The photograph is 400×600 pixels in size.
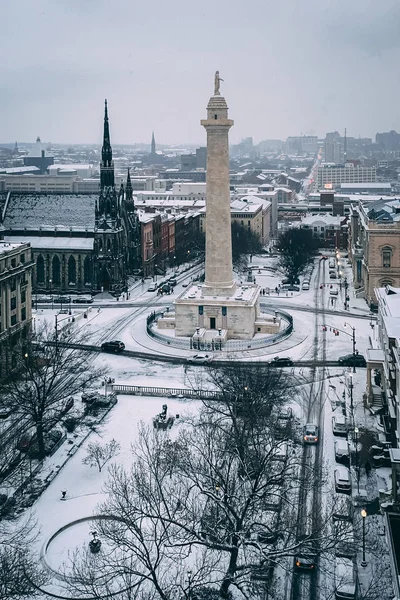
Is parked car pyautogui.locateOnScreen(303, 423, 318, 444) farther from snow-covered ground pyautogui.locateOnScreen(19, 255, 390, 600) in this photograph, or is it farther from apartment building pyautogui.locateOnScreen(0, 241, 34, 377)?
apartment building pyautogui.locateOnScreen(0, 241, 34, 377)

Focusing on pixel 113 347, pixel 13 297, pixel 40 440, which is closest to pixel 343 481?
pixel 40 440

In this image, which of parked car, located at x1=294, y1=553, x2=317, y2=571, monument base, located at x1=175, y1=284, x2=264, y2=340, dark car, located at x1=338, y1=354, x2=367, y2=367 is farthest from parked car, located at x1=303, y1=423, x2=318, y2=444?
monument base, located at x1=175, y1=284, x2=264, y2=340

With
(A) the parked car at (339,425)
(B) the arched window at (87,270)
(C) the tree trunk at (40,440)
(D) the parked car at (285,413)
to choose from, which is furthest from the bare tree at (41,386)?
(B) the arched window at (87,270)

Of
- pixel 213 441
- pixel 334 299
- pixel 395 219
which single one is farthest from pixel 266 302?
pixel 213 441

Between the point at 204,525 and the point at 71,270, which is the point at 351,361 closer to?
the point at 204,525

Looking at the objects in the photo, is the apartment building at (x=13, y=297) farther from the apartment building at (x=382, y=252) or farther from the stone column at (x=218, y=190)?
the apartment building at (x=382, y=252)
